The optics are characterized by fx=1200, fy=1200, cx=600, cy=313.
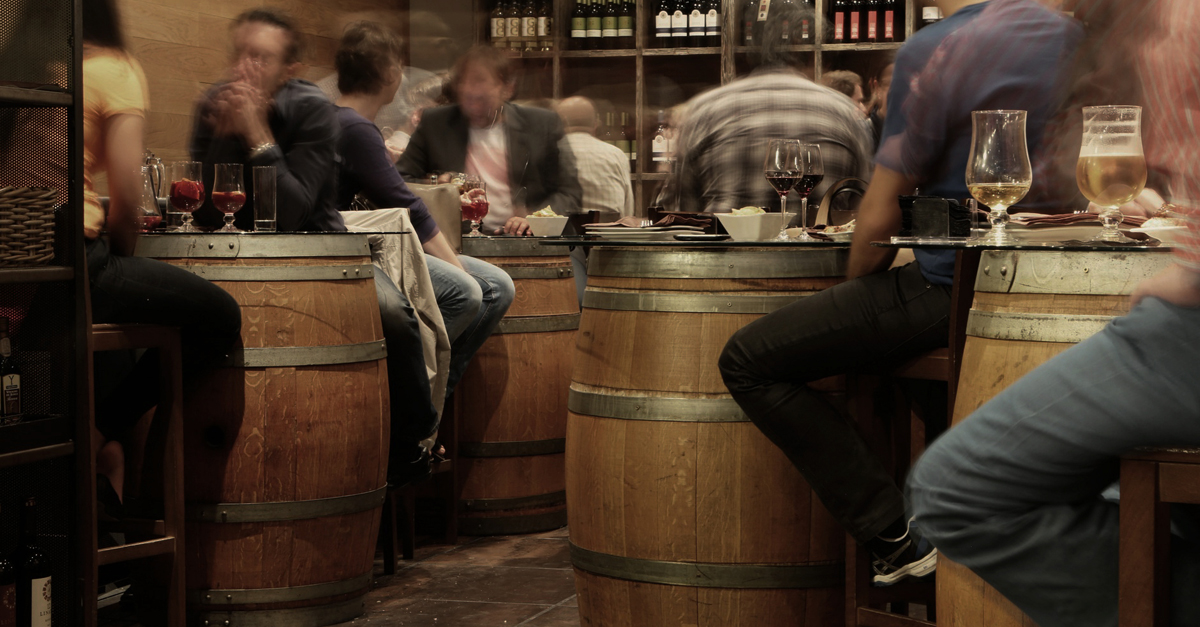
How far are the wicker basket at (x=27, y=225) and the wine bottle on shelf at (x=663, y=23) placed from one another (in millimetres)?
4967

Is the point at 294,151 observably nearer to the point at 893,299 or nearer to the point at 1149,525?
the point at 893,299

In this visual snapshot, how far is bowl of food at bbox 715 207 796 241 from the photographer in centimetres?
230

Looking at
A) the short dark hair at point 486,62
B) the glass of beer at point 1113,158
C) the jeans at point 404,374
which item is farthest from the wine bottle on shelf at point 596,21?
the glass of beer at point 1113,158

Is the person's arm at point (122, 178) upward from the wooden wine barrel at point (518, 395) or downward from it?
upward

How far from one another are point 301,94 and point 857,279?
5.81ft

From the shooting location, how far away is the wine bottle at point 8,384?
2.24 m

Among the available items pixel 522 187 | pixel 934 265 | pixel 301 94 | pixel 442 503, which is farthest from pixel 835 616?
pixel 522 187

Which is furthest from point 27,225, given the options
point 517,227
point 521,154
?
point 521,154

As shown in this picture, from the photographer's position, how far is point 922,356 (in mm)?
2182

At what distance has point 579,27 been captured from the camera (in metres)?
7.00

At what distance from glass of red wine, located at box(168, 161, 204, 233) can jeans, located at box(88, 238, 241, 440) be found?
345 mm

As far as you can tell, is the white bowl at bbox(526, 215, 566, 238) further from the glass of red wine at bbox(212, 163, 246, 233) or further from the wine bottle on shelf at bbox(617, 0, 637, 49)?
the wine bottle on shelf at bbox(617, 0, 637, 49)

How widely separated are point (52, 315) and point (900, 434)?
5.53ft

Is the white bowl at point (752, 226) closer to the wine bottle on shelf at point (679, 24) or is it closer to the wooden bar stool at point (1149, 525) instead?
the wooden bar stool at point (1149, 525)
